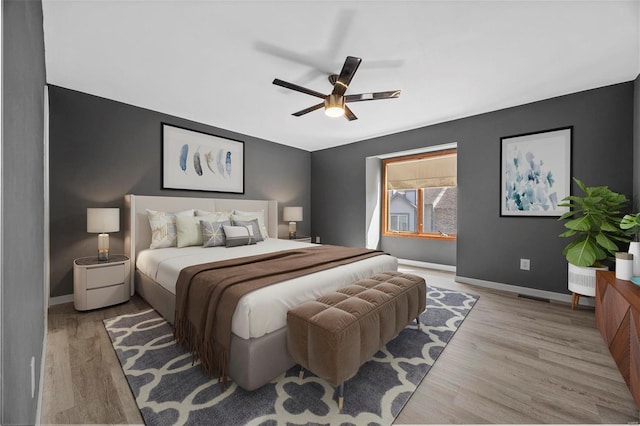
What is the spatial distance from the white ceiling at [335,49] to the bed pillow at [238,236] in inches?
64.7

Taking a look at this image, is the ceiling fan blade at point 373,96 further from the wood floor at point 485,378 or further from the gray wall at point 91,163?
the gray wall at point 91,163

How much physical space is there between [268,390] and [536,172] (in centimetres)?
393

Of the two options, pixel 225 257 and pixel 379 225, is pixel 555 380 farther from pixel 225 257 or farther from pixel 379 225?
pixel 379 225

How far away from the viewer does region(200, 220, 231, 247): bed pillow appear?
3.36m

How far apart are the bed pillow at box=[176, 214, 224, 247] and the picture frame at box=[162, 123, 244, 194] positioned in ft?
2.61

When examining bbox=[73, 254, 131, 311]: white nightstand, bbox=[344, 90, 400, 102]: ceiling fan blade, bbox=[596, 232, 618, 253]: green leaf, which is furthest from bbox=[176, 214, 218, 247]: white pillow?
bbox=[596, 232, 618, 253]: green leaf

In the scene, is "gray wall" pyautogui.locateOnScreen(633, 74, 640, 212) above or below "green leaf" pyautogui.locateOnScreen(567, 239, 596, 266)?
above

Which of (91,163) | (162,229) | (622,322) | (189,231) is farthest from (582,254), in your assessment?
(91,163)

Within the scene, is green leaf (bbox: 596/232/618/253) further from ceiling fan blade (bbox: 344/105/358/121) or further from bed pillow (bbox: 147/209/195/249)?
bed pillow (bbox: 147/209/195/249)

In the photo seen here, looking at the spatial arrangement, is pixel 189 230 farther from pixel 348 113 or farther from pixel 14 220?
pixel 14 220

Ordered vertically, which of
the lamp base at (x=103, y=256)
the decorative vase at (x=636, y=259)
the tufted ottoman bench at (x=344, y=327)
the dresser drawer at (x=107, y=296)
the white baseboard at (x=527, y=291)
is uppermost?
the decorative vase at (x=636, y=259)

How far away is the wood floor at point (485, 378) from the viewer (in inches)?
57.9

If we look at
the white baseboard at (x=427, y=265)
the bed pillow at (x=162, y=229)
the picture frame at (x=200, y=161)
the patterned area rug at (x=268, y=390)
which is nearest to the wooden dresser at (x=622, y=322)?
the patterned area rug at (x=268, y=390)

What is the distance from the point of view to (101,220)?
290cm
